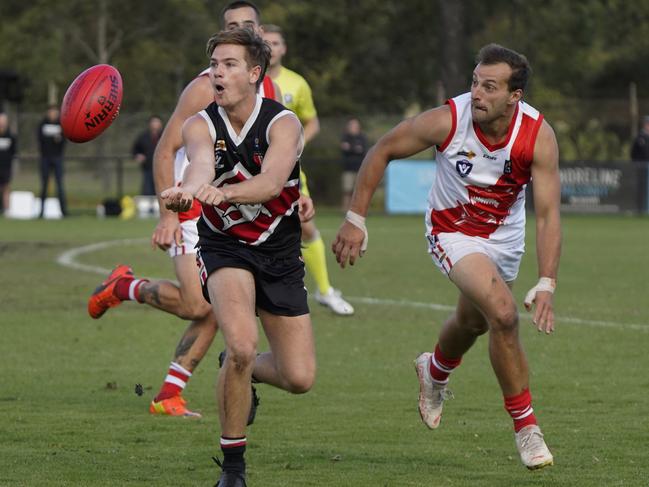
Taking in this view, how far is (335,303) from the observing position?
13094 millimetres

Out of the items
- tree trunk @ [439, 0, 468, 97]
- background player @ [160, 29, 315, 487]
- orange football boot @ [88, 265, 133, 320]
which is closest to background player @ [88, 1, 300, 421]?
orange football boot @ [88, 265, 133, 320]

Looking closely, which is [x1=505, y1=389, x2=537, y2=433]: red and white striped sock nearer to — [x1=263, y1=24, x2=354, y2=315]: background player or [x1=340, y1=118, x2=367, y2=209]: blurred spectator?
[x1=263, y1=24, x2=354, y2=315]: background player

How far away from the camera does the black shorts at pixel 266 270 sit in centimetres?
669

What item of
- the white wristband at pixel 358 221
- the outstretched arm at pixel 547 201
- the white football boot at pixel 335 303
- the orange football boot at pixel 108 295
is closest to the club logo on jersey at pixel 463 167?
the outstretched arm at pixel 547 201

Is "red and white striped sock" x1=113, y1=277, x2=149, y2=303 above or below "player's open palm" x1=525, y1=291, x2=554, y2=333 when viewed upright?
below

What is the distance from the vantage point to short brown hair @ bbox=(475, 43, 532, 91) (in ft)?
23.3

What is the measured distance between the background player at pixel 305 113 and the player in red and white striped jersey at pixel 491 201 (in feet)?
8.27

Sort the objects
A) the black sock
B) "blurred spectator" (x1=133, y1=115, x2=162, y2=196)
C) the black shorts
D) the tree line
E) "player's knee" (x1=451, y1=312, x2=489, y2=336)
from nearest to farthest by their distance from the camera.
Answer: the black sock, the black shorts, "player's knee" (x1=451, y1=312, x2=489, y2=336), "blurred spectator" (x1=133, y1=115, x2=162, y2=196), the tree line

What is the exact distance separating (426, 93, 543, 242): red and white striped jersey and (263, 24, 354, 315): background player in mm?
2480

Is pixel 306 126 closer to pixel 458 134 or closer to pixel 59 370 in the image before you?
pixel 59 370

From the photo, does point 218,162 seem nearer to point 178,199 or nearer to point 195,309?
point 178,199

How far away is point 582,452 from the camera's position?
23.7 ft

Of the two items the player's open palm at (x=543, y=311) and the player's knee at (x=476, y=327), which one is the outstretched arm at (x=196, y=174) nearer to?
the player's open palm at (x=543, y=311)

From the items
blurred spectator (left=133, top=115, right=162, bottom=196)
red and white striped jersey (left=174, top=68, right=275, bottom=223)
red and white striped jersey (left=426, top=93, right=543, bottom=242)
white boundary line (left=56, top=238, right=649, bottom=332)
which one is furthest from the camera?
blurred spectator (left=133, top=115, right=162, bottom=196)
